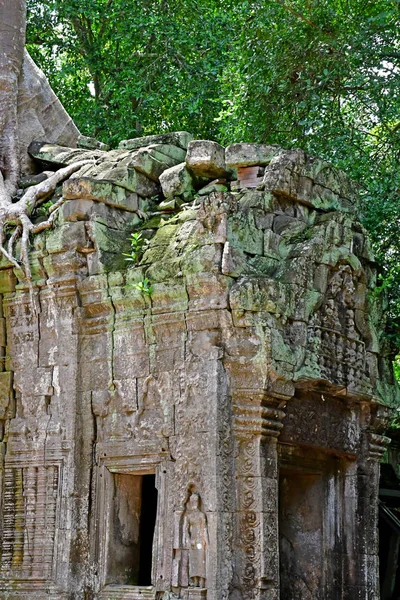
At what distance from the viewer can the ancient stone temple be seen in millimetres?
10023

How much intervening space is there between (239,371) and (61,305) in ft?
7.59

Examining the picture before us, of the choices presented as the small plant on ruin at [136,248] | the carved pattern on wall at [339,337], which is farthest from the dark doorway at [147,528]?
the small plant on ruin at [136,248]

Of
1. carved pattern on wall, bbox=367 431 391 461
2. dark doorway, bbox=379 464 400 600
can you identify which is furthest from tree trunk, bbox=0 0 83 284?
dark doorway, bbox=379 464 400 600

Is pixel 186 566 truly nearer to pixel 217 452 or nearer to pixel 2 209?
pixel 217 452

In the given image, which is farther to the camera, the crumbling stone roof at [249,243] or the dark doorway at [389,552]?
the dark doorway at [389,552]

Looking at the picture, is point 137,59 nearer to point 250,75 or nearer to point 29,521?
point 250,75

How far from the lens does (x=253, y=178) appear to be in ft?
37.3

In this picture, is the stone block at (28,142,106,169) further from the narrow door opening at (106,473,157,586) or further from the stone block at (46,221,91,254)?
the narrow door opening at (106,473,157,586)

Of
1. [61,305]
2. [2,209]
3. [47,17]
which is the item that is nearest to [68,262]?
[61,305]

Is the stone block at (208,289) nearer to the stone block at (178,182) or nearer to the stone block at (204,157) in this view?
the stone block at (178,182)

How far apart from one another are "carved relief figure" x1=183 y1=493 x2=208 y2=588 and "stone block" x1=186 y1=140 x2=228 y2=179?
144 inches

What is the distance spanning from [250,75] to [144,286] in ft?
19.8

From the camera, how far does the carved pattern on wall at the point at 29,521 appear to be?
428 inches

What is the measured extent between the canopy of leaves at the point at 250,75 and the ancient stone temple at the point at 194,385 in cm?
167
